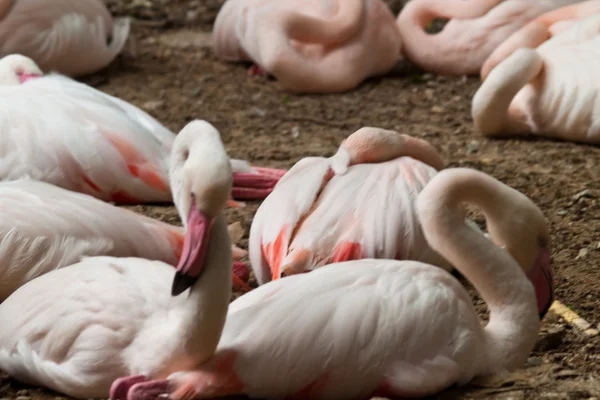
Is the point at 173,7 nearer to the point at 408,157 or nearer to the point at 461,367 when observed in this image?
the point at 408,157

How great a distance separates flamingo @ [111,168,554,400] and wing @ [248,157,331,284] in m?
0.44

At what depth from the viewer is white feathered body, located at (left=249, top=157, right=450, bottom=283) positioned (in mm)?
2824

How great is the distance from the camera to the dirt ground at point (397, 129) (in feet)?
8.32

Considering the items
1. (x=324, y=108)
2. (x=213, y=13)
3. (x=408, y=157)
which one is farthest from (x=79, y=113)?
(x=213, y=13)

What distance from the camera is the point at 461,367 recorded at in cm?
232

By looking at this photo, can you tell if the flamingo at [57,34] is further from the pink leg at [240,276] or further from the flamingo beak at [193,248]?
the flamingo beak at [193,248]

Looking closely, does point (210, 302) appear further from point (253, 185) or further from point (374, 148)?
point (253, 185)

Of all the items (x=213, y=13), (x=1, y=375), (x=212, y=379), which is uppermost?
(x=212, y=379)

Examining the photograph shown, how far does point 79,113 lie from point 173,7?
13.2 feet

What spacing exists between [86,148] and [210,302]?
1632 mm

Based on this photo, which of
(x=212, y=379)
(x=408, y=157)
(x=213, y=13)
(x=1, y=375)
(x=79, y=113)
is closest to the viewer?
(x=212, y=379)

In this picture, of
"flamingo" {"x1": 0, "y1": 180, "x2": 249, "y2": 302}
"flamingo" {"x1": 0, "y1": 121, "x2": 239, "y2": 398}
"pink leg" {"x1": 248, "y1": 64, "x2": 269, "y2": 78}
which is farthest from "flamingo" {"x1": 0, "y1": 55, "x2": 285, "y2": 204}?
"pink leg" {"x1": 248, "y1": 64, "x2": 269, "y2": 78}

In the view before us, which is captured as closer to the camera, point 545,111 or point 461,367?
point 461,367

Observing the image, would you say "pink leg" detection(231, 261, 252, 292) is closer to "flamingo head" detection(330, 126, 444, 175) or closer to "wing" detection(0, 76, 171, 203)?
"flamingo head" detection(330, 126, 444, 175)
